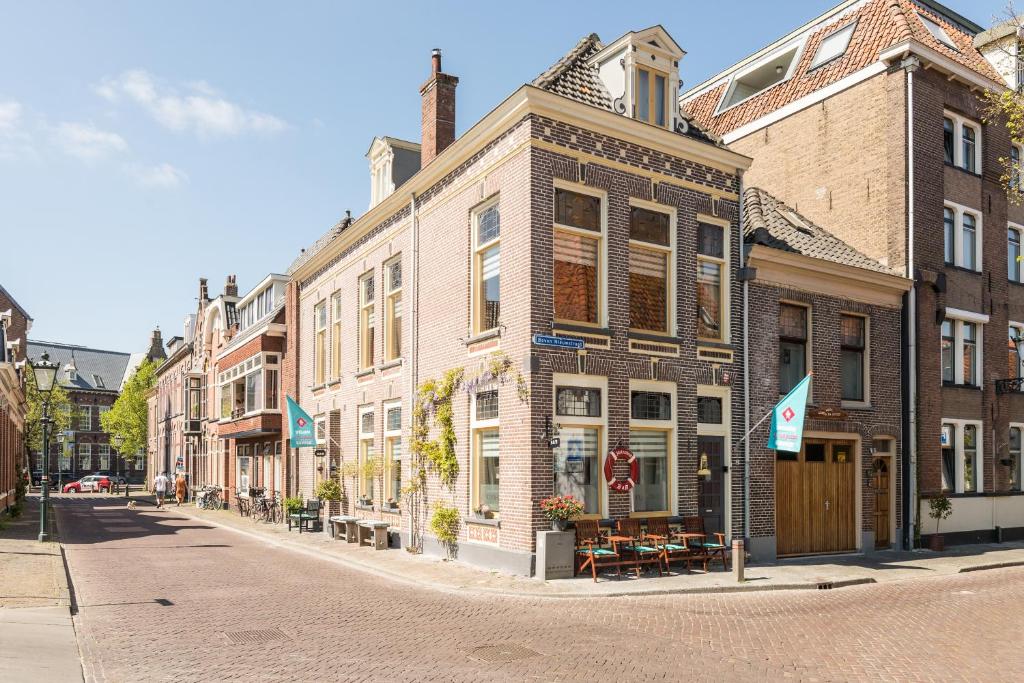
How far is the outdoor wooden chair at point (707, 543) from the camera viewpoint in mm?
16812

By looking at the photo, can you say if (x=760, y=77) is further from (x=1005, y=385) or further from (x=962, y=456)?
(x=962, y=456)

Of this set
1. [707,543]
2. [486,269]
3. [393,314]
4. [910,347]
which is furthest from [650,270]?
[910,347]

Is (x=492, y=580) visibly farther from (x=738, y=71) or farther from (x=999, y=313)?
(x=738, y=71)

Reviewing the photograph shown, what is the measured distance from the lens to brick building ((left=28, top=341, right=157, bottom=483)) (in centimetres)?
8719

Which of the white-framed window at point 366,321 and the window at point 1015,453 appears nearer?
the white-framed window at point 366,321

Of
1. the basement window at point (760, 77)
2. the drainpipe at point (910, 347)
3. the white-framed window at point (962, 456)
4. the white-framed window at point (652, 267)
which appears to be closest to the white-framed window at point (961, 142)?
the drainpipe at point (910, 347)

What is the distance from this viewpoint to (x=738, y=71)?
2948 centimetres

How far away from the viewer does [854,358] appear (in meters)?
21.5

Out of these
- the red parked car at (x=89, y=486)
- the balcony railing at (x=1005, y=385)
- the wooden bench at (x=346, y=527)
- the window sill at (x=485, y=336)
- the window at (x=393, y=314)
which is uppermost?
the window at (x=393, y=314)

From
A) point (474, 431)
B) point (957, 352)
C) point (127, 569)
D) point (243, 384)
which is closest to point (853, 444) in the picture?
point (957, 352)

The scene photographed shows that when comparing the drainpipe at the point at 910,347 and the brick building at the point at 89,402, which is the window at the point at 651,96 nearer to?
the drainpipe at the point at 910,347

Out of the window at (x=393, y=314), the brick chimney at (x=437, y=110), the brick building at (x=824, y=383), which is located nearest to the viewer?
the brick building at (x=824, y=383)

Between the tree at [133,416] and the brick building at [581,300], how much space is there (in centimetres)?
5859

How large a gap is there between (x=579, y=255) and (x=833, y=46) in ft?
44.9
